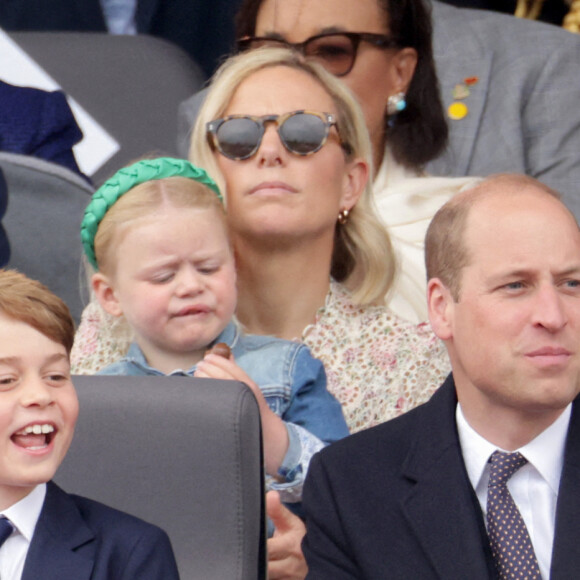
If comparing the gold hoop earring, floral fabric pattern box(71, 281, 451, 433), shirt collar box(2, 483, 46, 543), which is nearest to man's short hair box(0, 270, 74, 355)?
shirt collar box(2, 483, 46, 543)

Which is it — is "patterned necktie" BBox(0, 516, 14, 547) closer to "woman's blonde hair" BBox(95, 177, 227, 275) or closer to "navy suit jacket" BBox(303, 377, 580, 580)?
"navy suit jacket" BBox(303, 377, 580, 580)

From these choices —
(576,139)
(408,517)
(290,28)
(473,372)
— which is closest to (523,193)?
(473,372)

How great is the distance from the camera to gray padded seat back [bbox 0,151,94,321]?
2.48 meters

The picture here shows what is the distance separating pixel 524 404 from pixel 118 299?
774 millimetres

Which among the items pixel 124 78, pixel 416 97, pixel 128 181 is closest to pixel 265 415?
pixel 128 181

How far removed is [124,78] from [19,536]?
220 cm

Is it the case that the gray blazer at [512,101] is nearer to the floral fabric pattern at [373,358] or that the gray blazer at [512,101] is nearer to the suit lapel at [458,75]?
the suit lapel at [458,75]

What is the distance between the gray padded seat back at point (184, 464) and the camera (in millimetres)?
1521

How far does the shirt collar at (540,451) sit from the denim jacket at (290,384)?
35cm

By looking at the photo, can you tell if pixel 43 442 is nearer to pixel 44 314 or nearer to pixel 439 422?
pixel 44 314

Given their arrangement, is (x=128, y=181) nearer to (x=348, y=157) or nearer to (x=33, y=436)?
(x=348, y=157)

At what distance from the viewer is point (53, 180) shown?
251 centimetres

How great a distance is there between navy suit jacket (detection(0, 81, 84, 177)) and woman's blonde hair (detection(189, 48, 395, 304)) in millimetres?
561

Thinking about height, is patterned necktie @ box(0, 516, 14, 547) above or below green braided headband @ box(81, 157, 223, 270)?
below
